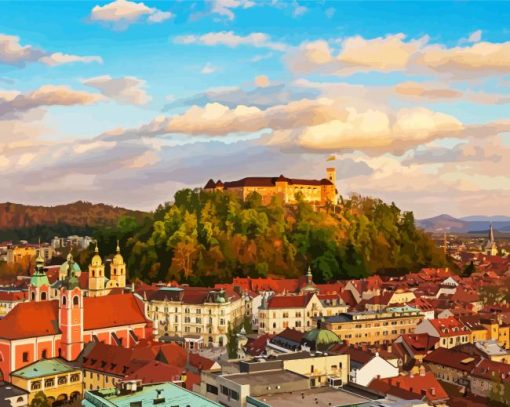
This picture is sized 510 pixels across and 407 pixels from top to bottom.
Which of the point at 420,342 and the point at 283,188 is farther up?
the point at 283,188

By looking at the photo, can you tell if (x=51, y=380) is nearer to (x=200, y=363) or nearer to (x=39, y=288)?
(x=200, y=363)

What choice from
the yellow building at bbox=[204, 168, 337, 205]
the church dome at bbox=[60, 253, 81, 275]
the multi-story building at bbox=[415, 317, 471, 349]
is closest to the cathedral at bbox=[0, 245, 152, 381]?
the church dome at bbox=[60, 253, 81, 275]

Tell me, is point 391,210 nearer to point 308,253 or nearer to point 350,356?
point 308,253

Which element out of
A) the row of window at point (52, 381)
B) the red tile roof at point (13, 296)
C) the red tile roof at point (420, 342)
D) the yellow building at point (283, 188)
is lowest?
the row of window at point (52, 381)

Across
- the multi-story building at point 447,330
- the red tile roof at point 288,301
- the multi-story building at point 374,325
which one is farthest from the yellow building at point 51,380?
the multi-story building at point 447,330

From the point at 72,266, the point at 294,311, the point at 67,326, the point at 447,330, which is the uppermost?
the point at 72,266

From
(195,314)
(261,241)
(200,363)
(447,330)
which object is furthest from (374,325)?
(261,241)

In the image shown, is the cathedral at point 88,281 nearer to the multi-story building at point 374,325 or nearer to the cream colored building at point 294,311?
the cream colored building at point 294,311

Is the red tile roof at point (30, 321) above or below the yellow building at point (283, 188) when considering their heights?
below
